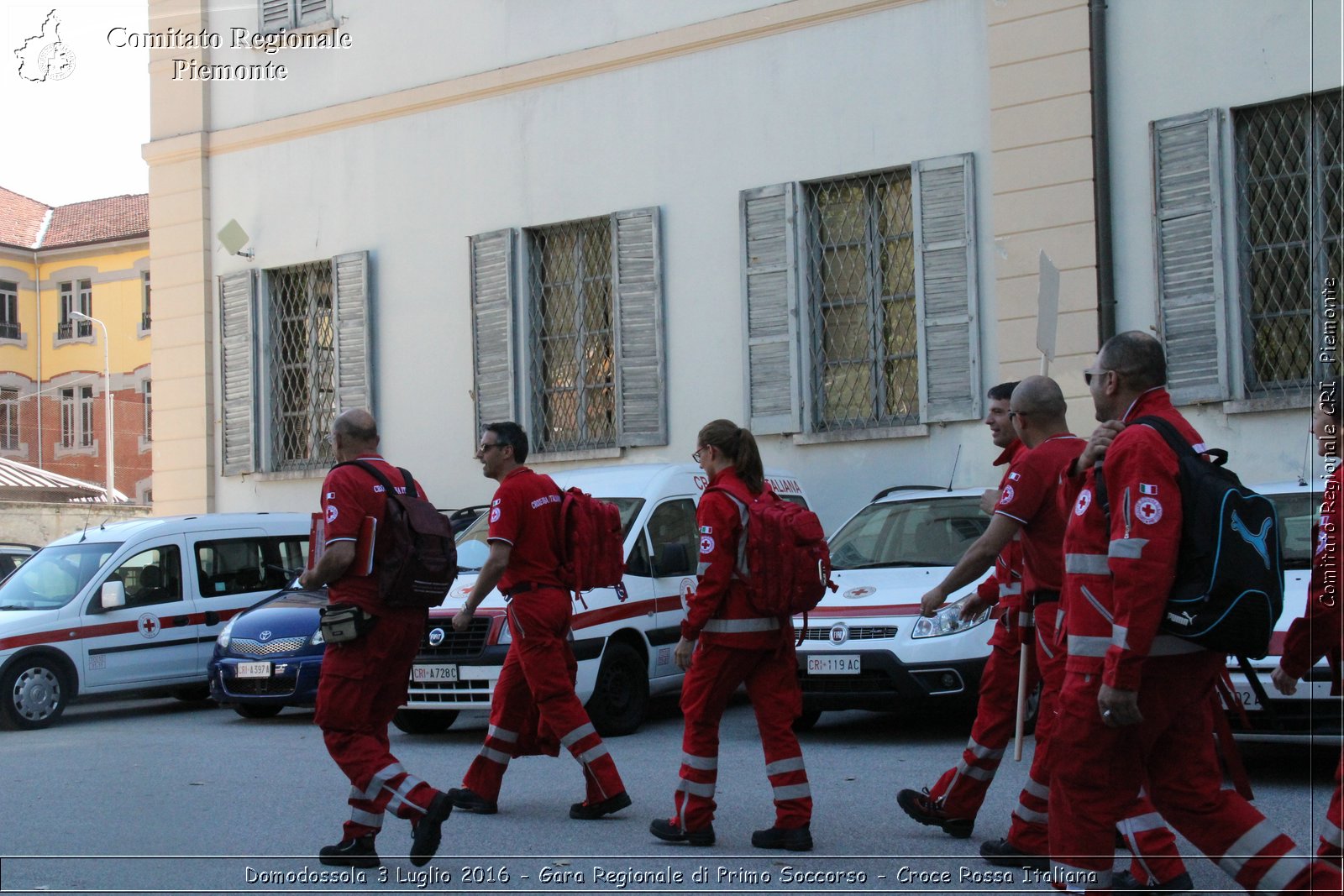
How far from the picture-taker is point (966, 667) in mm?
9352

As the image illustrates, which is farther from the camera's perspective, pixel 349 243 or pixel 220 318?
pixel 220 318

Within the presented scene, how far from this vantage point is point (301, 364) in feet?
60.2

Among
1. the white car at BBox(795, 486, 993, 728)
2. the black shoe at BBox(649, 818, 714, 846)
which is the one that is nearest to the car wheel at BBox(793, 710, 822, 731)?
the white car at BBox(795, 486, 993, 728)

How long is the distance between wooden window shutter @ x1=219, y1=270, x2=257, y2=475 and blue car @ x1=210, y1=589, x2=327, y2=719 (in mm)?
6526

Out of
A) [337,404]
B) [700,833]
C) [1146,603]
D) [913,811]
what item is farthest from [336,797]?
[337,404]

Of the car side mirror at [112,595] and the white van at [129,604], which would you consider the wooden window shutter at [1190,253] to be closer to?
the white van at [129,604]

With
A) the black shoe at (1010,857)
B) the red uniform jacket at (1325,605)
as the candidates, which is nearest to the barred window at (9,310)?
→ the black shoe at (1010,857)

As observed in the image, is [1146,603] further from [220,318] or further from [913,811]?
[220,318]

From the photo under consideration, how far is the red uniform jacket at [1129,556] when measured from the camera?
4.55m

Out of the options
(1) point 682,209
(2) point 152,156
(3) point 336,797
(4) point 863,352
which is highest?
(2) point 152,156

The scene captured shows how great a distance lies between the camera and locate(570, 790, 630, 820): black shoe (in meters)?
7.40

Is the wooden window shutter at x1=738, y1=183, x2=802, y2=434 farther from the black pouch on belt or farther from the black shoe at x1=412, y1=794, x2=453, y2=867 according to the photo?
the black shoe at x1=412, y1=794, x2=453, y2=867

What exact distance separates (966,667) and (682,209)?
7.26 meters

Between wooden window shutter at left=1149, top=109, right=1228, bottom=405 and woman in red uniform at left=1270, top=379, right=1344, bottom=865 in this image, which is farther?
wooden window shutter at left=1149, top=109, right=1228, bottom=405
